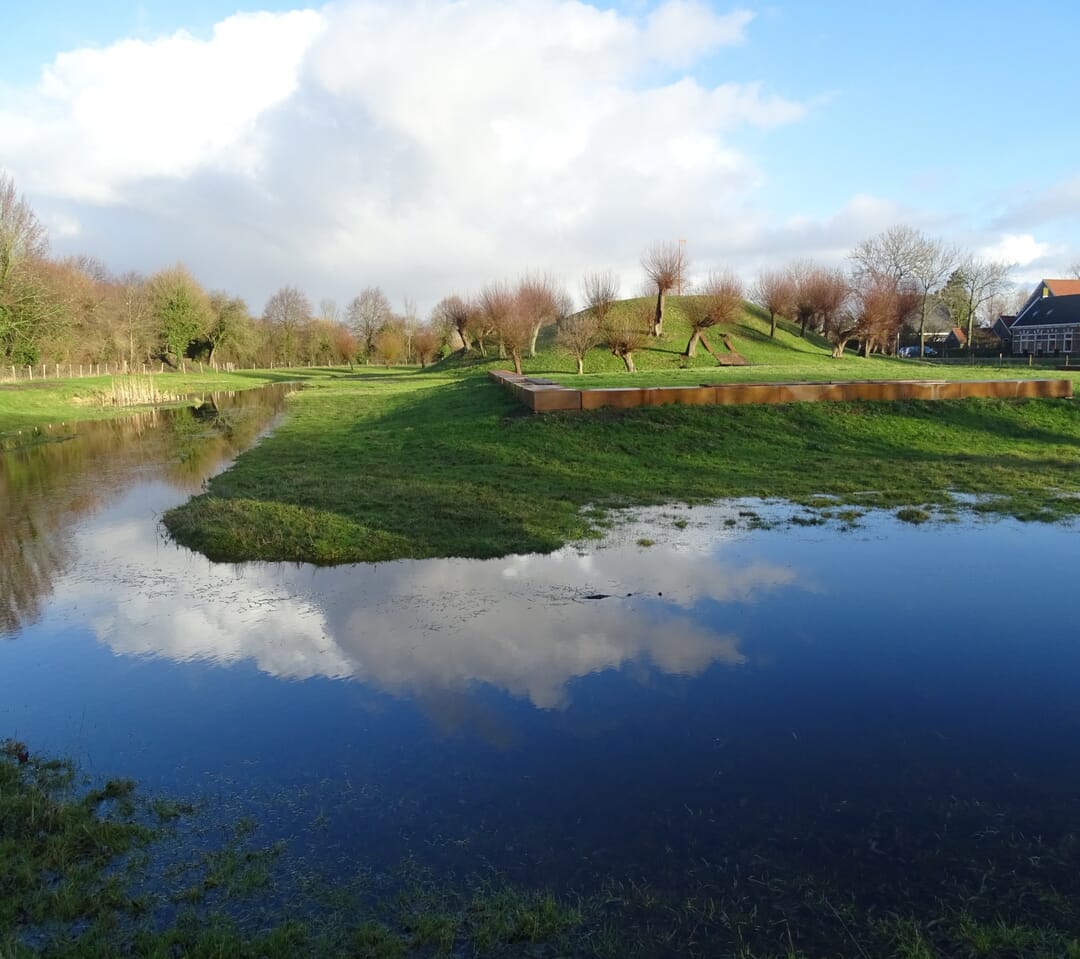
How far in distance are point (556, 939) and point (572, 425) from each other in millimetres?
13764

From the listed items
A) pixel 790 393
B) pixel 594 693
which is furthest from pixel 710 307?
pixel 594 693

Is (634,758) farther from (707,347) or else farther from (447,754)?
(707,347)

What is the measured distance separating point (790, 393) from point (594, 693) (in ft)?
46.3

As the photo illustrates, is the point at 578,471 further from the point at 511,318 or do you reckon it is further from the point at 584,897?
the point at 511,318

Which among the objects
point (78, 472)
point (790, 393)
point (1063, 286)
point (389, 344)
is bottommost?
point (78, 472)

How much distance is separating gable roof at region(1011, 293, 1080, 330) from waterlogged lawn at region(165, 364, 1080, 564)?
188ft

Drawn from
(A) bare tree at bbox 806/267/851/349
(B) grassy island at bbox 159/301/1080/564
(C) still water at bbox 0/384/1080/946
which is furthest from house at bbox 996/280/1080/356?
(C) still water at bbox 0/384/1080/946

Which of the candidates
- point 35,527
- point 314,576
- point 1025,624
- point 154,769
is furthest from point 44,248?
point 1025,624

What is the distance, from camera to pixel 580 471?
13805 millimetres

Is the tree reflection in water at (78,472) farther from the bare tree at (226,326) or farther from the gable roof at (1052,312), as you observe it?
the gable roof at (1052,312)

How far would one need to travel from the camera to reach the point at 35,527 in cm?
1159

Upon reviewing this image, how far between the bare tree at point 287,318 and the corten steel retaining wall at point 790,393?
7512cm

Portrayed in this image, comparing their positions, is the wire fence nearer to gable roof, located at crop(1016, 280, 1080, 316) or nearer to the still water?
the still water

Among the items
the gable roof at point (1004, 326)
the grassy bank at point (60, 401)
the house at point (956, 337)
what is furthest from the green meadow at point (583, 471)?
the house at point (956, 337)
